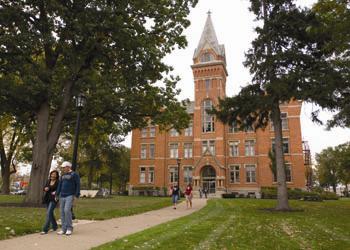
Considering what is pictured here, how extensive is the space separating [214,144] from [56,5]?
123ft

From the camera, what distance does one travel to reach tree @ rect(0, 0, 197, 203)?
652 inches

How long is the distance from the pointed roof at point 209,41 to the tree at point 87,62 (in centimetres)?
3346

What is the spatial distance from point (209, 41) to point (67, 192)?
4826 cm

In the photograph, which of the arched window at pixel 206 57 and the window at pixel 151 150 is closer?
the arched window at pixel 206 57

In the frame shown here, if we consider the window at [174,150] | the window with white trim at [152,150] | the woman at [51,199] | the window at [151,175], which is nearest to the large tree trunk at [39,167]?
the woman at [51,199]

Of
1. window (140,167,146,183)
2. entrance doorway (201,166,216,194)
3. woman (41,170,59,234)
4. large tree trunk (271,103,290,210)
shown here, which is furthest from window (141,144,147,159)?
woman (41,170,59,234)

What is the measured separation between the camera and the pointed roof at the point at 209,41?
174ft

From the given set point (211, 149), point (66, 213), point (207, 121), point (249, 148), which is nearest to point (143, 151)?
point (207, 121)

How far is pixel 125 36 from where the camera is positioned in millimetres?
17219

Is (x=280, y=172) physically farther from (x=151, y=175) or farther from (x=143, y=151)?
(x=143, y=151)

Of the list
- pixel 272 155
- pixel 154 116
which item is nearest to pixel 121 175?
pixel 272 155

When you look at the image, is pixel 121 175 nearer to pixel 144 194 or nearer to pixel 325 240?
pixel 144 194

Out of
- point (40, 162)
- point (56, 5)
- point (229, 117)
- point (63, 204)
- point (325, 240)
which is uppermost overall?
point (56, 5)

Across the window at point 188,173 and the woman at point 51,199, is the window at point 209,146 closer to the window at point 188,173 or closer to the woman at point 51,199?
the window at point 188,173
